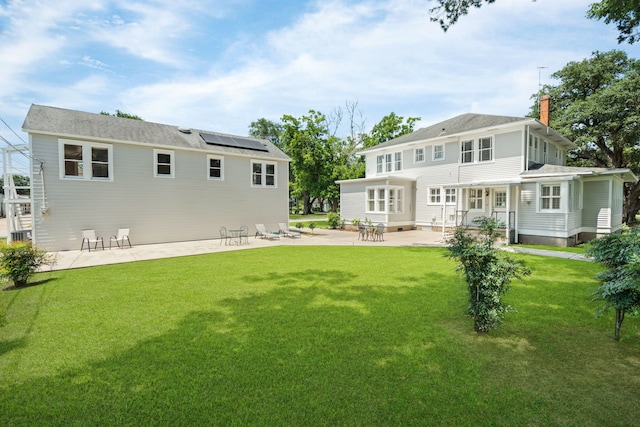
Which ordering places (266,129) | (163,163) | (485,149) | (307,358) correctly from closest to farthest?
(307,358)
(163,163)
(485,149)
(266,129)

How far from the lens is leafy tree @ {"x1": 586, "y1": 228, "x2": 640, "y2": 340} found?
146 inches

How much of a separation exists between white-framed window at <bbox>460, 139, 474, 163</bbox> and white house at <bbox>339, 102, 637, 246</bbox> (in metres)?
0.06

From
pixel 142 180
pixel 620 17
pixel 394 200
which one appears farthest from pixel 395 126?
pixel 142 180

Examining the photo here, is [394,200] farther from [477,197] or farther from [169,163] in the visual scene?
[169,163]

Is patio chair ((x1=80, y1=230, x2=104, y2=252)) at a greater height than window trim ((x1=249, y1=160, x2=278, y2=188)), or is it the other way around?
window trim ((x1=249, y1=160, x2=278, y2=188))

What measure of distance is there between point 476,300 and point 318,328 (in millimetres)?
2581

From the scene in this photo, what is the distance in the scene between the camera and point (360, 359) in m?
4.04

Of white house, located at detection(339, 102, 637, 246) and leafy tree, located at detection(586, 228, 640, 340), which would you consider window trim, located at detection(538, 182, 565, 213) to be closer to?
white house, located at detection(339, 102, 637, 246)

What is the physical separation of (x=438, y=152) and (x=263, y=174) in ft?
39.9

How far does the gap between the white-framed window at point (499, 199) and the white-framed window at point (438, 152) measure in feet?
14.0

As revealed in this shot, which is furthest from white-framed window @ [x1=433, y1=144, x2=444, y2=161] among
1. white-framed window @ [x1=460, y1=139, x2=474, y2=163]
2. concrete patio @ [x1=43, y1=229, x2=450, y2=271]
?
concrete patio @ [x1=43, y1=229, x2=450, y2=271]

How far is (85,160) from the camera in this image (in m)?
13.4

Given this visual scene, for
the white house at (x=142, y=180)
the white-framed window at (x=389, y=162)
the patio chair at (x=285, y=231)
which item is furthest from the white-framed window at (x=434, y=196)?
the white house at (x=142, y=180)

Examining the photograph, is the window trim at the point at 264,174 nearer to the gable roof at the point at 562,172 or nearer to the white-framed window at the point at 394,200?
the white-framed window at the point at 394,200
